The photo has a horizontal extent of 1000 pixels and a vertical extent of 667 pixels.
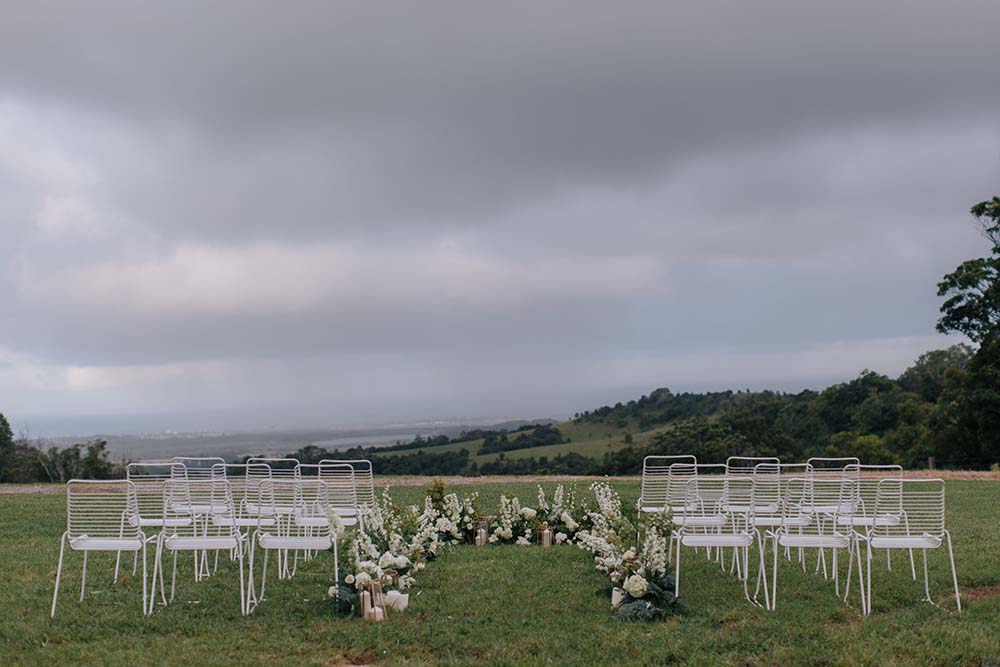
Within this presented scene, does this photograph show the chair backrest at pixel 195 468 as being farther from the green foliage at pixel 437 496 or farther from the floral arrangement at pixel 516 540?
the green foliage at pixel 437 496

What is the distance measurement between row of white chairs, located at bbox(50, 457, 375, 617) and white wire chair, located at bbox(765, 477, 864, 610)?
3.93m

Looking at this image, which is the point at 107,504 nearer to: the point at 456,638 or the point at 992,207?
the point at 456,638

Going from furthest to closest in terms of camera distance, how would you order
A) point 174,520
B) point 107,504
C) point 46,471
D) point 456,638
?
point 46,471 < point 174,520 < point 107,504 < point 456,638

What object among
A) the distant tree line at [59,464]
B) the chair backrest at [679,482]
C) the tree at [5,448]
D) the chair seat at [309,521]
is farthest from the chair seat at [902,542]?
the tree at [5,448]

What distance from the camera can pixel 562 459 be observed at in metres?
38.4

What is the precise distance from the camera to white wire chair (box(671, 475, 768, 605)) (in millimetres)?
7625

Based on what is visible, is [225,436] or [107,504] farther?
[225,436]

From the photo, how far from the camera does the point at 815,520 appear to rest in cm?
1000

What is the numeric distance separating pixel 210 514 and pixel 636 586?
14.3 ft

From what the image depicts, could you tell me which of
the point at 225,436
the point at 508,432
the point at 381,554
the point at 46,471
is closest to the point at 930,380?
the point at 508,432

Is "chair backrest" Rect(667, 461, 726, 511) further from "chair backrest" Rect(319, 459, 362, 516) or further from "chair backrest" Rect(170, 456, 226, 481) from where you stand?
"chair backrest" Rect(170, 456, 226, 481)

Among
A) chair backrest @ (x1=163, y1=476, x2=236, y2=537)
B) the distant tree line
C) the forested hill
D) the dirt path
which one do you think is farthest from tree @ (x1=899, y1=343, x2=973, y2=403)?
chair backrest @ (x1=163, y1=476, x2=236, y2=537)

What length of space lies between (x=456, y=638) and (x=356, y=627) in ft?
2.77

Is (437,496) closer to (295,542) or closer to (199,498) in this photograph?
(199,498)
